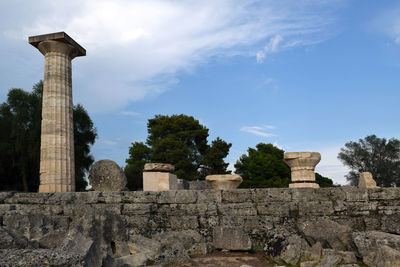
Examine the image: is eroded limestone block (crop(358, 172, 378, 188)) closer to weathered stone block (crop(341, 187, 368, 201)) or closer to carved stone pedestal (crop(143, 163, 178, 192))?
weathered stone block (crop(341, 187, 368, 201))

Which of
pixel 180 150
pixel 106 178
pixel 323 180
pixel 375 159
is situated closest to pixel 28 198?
A: pixel 106 178

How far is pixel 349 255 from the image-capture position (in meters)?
5.36

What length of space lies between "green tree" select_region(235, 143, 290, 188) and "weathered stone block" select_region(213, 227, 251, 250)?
22.6 meters

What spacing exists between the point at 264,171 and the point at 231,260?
2480 cm

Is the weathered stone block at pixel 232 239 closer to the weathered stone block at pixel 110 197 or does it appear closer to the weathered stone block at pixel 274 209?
the weathered stone block at pixel 274 209

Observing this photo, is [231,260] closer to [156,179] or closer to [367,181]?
[156,179]

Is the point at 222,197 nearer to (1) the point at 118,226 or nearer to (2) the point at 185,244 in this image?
(2) the point at 185,244

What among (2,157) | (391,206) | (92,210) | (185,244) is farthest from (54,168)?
(2,157)

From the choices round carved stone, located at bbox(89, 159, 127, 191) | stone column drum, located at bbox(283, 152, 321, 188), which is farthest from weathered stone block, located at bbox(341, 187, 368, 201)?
round carved stone, located at bbox(89, 159, 127, 191)

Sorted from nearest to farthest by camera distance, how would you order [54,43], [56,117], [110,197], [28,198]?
[110,197], [28,198], [56,117], [54,43]

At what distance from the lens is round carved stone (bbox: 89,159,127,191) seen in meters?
10.9

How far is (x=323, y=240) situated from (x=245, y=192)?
103 inches

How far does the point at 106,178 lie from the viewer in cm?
1085

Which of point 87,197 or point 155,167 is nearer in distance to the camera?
point 87,197
